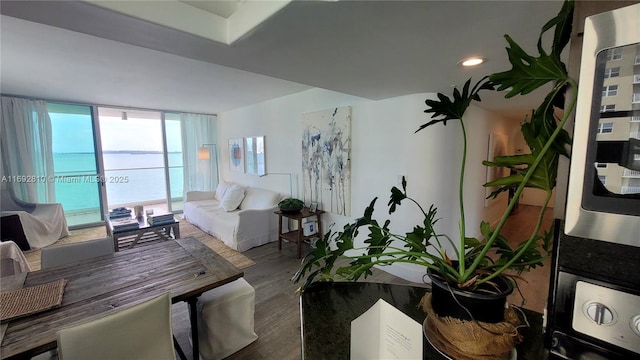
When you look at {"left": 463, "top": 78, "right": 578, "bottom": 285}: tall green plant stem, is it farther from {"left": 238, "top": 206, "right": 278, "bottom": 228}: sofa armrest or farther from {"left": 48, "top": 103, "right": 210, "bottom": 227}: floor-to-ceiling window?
{"left": 48, "top": 103, "right": 210, "bottom": 227}: floor-to-ceiling window

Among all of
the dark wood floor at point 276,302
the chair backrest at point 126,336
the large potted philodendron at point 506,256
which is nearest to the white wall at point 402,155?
the dark wood floor at point 276,302

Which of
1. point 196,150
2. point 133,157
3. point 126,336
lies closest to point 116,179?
point 133,157

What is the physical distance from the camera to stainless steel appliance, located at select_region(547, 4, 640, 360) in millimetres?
459

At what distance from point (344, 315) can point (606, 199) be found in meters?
0.78

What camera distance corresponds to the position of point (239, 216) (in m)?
3.65

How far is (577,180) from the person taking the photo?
513 millimetres

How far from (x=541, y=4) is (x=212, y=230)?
460 centimetres

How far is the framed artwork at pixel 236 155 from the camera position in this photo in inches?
211

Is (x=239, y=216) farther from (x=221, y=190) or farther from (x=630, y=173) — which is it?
(x=630, y=173)

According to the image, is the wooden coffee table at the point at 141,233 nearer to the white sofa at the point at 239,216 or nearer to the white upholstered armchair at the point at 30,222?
the white sofa at the point at 239,216

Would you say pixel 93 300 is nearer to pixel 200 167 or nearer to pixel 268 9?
pixel 268 9

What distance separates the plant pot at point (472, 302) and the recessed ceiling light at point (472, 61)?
63.6 inches

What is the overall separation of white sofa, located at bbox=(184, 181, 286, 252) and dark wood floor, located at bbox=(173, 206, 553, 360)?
23cm

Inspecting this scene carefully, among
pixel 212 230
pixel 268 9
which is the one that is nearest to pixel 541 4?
pixel 268 9
